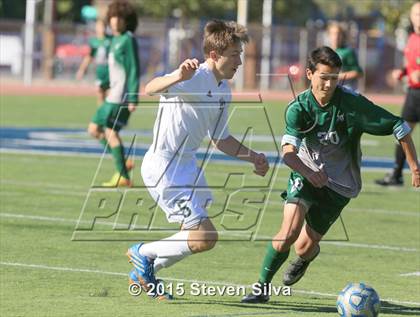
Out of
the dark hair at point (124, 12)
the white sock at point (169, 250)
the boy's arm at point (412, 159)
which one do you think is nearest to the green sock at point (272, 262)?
the white sock at point (169, 250)

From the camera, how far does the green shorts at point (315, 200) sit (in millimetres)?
8859

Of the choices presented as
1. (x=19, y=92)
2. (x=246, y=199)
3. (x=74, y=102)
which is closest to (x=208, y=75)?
(x=246, y=199)

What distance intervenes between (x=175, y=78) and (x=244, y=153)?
959 mm

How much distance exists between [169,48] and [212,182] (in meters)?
36.5

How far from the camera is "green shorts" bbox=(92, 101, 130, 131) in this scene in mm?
15914

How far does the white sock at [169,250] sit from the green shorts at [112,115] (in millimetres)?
7254

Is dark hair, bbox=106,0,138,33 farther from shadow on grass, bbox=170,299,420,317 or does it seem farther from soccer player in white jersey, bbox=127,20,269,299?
shadow on grass, bbox=170,299,420,317

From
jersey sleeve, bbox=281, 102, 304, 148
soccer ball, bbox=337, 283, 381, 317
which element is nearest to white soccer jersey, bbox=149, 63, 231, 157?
jersey sleeve, bbox=281, 102, 304, 148

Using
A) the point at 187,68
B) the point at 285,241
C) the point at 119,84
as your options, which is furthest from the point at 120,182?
the point at 187,68

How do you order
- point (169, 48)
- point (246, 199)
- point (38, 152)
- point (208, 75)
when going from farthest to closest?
point (169, 48) < point (38, 152) < point (246, 199) < point (208, 75)

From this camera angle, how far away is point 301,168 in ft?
28.3

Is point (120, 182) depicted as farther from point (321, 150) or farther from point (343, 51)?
point (321, 150)

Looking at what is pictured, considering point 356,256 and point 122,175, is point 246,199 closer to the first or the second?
point 122,175

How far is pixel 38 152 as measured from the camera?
20.6 metres
